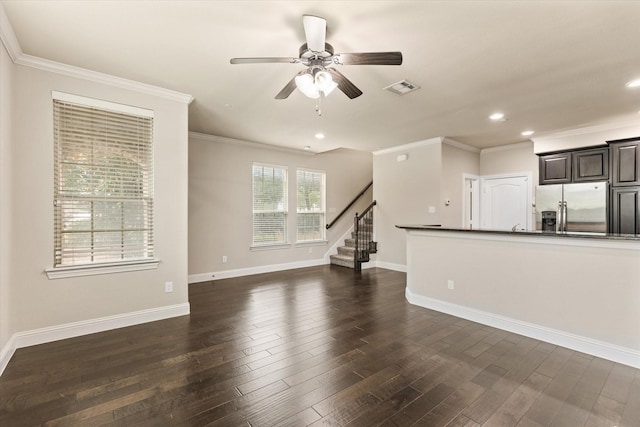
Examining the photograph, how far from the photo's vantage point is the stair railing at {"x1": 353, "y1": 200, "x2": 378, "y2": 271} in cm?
647

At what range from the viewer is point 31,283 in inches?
110

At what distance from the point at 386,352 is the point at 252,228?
406 cm

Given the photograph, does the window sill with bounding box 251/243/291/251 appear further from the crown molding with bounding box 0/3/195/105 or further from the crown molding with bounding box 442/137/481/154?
the crown molding with bounding box 442/137/481/154

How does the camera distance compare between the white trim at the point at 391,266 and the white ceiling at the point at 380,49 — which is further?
the white trim at the point at 391,266

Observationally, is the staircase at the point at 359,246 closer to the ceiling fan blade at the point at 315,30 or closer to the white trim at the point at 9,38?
the ceiling fan blade at the point at 315,30

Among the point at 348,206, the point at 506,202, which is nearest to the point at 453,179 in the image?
the point at 506,202

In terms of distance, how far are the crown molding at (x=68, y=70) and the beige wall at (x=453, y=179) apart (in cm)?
466

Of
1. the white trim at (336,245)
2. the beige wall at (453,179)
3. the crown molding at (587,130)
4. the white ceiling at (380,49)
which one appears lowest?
the white trim at (336,245)

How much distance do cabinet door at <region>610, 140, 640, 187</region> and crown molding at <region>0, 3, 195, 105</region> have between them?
6294 millimetres

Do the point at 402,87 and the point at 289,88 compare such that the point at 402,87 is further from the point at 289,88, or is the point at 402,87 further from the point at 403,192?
the point at 403,192

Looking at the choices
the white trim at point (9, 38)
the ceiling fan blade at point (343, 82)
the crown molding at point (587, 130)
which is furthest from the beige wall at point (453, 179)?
the white trim at point (9, 38)

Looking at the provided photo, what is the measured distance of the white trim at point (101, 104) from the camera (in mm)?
2938

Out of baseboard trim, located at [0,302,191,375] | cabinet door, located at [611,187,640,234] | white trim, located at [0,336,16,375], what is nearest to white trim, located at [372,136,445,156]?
cabinet door, located at [611,187,640,234]

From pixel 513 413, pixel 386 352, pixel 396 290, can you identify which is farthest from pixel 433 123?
pixel 513 413
